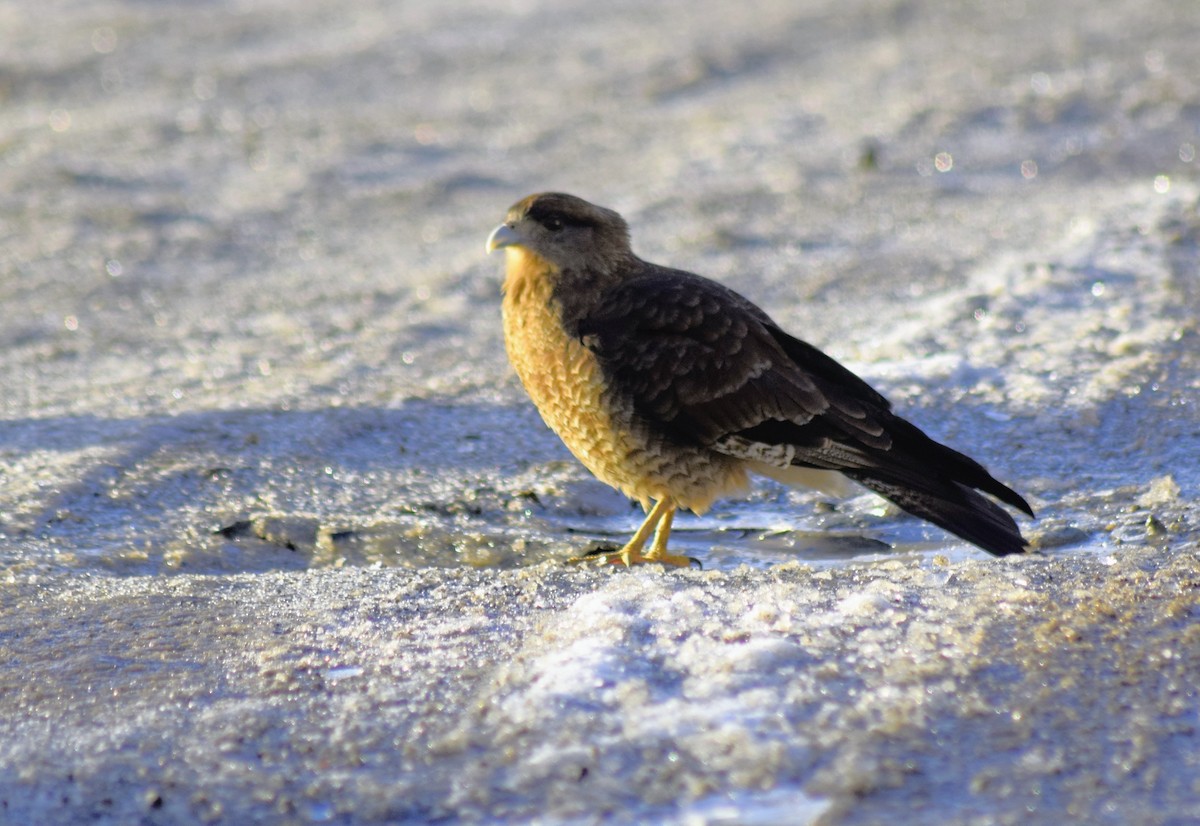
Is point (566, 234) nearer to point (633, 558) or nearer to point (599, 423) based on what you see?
point (599, 423)

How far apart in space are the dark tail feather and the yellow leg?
667 millimetres

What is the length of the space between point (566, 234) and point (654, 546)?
1.08 metres

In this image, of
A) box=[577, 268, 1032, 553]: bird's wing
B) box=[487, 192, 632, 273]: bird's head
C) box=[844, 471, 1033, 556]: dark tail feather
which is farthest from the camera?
box=[487, 192, 632, 273]: bird's head

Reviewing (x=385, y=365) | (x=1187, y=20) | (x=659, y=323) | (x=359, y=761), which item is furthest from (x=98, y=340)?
(x=1187, y=20)

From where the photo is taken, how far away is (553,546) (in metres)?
4.80

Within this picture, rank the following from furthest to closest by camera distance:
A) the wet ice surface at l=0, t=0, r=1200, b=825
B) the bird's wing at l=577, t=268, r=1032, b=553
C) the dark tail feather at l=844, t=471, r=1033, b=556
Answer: the bird's wing at l=577, t=268, r=1032, b=553 < the dark tail feather at l=844, t=471, r=1033, b=556 < the wet ice surface at l=0, t=0, r=1200, b=825

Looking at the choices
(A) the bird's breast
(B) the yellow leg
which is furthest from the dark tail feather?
(B) the yellow leg

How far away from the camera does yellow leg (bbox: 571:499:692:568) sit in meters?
4.66

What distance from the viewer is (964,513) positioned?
14.4 ft

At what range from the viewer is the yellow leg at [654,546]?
4.66 meters

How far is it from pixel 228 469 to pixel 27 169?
5.28m

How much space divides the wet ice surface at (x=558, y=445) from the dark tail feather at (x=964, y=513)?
146 millimetres

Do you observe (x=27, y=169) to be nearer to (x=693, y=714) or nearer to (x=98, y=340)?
(x=98, y=340)

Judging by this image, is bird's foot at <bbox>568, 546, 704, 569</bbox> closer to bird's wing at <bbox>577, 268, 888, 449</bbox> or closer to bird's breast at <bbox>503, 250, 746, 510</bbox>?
bird's breast at <bbox>503, 250, 746, 510</bbox>
